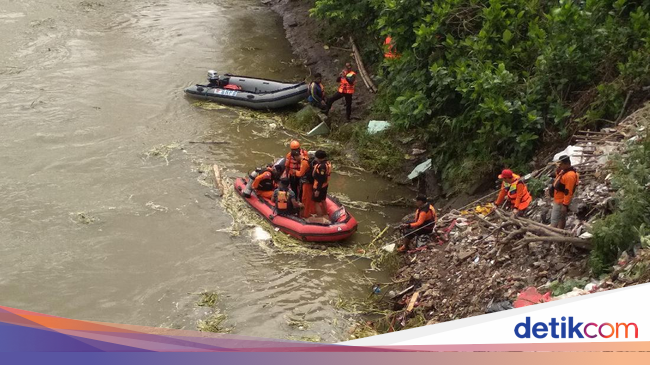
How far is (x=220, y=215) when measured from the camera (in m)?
12.8

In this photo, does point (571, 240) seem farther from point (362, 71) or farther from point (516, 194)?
point (362, 71)

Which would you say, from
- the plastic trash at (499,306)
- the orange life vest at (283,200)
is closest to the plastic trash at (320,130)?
the orange life vest at (283,200)

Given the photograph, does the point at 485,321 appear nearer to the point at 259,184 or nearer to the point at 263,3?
the point at 259,184

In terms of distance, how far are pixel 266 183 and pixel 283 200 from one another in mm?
864

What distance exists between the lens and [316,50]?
20.6 metres

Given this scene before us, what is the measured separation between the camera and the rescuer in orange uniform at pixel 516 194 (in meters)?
9.82

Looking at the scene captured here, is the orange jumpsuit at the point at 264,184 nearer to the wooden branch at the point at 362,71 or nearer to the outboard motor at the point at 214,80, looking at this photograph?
the wooden branch at the point at 362,71

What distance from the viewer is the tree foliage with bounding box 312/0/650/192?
1145 cm

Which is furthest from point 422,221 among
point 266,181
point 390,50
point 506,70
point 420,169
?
point 390,50

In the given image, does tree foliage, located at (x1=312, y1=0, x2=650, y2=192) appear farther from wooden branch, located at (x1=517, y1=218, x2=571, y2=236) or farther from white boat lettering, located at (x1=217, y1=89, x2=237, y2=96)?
white boat lettering, located at (x1=217, y1=89, x2=237, y2=96)

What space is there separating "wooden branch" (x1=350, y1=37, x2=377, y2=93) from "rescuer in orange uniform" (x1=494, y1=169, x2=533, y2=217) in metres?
7.34

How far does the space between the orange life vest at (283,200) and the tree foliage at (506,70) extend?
3129mm

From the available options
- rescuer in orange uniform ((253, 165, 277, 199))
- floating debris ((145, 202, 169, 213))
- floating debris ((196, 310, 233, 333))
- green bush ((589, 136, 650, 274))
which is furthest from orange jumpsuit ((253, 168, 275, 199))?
green bush ((589, 136, 650, 274))

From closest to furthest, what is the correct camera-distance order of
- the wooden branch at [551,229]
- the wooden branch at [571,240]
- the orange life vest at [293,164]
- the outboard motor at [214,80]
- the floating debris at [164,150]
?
the wooden branch at [571,240]
the wooden branch at [551,229]
the orange life vest at [293,164]
the floating debris at [164,150]
the outboard motor at [214,80]
